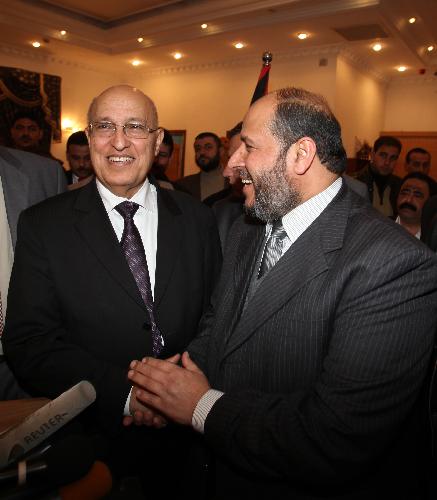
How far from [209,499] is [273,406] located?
2.38 feet

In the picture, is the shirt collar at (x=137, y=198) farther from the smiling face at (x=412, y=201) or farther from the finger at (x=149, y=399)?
the smiling face at (x=412, y=201)

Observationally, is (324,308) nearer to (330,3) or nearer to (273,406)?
(273,406)

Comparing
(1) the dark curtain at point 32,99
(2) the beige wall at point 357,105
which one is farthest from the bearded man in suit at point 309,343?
(1) the dark curtain at point 32,99

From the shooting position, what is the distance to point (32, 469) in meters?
0.82

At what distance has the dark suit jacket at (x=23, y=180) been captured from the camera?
6.42 feet

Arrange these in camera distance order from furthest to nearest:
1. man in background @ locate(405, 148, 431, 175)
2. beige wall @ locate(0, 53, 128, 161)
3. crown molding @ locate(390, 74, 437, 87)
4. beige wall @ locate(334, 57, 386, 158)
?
beige wall @ locate(0, 53, 128, 161) < crown molding @ locate(390, 74, 437, 87) < beige wall @ locate(334, 57, 386, 158) < man in background @ locate(405, 148, 431, 175)

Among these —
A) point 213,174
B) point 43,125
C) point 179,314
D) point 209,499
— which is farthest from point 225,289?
point 43,125

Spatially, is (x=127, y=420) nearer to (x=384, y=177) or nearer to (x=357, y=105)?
(x=384, y=177)

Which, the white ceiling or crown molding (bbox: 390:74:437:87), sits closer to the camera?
the white ceiling

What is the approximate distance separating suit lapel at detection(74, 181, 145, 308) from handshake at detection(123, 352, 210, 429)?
0.99 ft

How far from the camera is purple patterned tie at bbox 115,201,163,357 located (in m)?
1.80

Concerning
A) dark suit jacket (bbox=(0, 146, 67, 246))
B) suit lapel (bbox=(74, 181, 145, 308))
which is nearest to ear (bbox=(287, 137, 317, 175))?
suit lapel (bbox=(74, 181, 145, 308))

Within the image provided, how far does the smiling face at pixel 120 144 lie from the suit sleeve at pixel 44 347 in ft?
1.33

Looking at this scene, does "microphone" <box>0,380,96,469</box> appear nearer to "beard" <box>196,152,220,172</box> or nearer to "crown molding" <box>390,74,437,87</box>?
"beard" <box>196,152,220,172</box>
